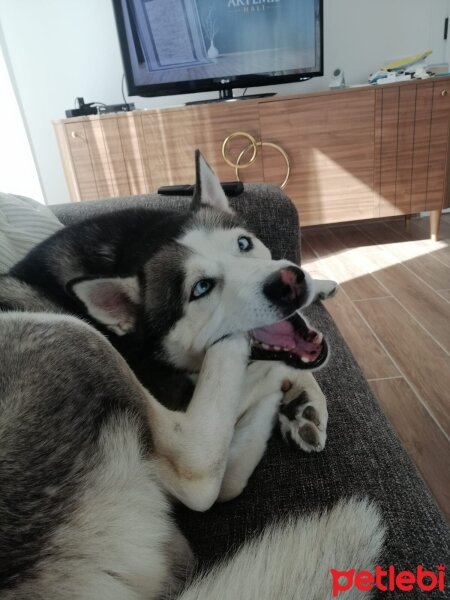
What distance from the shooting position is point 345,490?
2.21 feet

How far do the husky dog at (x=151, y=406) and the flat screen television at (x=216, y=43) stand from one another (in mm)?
2267

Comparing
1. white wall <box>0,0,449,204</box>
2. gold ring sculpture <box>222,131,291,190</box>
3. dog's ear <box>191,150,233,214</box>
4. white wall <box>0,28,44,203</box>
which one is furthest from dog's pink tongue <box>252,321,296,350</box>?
white wall <box>0,0,449,204</box>

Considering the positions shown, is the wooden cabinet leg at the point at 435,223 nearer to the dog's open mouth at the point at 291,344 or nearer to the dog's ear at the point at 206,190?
the dog's ear at the point at 206,190

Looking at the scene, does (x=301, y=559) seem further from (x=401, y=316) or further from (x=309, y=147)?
(x=309, y=147)

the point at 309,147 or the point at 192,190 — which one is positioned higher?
the point at 192,190

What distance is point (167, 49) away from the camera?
3.01 metres

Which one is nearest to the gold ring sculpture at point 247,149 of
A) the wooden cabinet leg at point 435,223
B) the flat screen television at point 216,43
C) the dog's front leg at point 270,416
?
the flat screen television at point 216,43

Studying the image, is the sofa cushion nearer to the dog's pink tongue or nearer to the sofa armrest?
the sofa armrest

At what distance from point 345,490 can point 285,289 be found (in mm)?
417

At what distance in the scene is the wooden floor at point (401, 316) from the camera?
56.5 inches

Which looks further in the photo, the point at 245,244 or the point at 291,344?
the point at 245,244

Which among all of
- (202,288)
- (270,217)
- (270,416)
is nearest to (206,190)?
(270,217)

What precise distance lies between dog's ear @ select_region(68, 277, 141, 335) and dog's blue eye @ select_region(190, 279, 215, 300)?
0.13 metres

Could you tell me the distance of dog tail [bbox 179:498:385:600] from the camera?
0.51 metres
